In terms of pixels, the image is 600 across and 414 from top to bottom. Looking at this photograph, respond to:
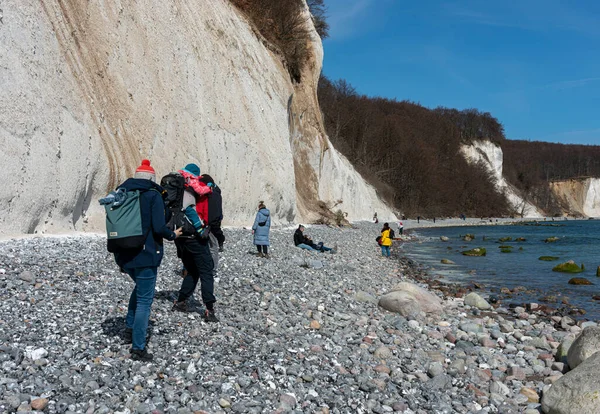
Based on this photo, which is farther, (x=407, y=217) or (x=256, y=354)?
(x=407, y=217)

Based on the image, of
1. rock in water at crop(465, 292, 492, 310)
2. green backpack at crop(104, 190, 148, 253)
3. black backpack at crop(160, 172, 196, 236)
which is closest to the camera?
green backpack at crop(104, 190, 148, 253)

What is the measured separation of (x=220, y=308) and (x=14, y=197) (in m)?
6.24

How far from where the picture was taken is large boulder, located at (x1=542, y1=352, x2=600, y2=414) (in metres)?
4.60

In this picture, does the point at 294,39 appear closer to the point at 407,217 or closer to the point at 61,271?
the point at 61,271

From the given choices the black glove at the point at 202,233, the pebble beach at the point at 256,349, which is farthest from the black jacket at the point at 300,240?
the black glove at the point at 202,233

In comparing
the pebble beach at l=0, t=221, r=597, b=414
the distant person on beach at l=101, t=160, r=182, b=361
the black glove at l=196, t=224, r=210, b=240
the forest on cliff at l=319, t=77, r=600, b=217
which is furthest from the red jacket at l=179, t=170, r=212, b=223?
the forest on cliff at l=319, t=77, r=600, b=217

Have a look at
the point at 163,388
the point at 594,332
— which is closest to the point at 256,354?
the point at 163,388

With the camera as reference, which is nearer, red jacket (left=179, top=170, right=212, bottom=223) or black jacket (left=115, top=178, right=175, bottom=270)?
black jacket (left=115, top=178, right=175, bottom=270)

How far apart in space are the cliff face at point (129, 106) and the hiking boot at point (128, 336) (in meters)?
6.51

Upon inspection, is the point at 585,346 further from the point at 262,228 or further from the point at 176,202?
the point at 262,228

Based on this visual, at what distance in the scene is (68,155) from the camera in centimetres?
1203

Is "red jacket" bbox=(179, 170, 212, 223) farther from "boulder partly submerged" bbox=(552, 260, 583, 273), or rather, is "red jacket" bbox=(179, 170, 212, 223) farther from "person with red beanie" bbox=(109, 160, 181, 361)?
"boulder partly submerged" bbox=(552, 260, 583, 273)

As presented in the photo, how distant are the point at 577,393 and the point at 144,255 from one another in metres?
4.49

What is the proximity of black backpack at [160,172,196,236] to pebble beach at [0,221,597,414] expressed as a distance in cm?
119
